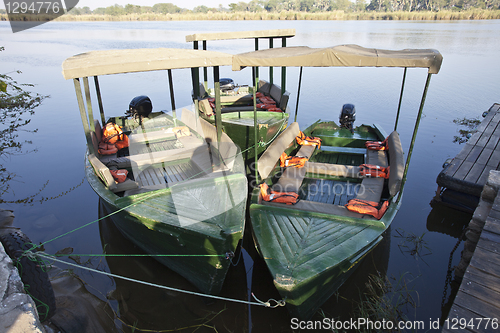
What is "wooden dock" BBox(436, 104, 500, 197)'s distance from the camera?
6031 millimetres

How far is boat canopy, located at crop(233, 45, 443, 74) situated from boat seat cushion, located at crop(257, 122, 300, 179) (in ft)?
5.84

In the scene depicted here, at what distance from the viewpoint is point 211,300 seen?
4.55 metres

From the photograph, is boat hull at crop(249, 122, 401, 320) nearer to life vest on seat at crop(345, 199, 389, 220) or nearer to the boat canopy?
life vest on seat at crop(345, 199, 389, 220)

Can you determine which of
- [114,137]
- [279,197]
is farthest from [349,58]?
[114,137]

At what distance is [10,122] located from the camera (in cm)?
1343

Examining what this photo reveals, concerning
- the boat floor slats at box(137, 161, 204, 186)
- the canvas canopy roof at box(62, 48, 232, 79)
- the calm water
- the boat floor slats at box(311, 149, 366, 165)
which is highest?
the canvas canopy roof at box(62, 48, 232, 79)

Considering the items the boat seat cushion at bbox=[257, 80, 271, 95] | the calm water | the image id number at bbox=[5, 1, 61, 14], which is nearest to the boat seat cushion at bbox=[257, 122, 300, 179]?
the calm water

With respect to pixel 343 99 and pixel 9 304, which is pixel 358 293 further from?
pixel 343 99

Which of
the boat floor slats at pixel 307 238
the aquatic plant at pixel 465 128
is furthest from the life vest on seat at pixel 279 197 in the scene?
the aquatic plant at pixel 465 128

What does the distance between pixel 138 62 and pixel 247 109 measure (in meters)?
5.54

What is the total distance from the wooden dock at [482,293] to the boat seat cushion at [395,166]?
4.73ft

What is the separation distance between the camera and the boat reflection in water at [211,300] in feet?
→ 14.1

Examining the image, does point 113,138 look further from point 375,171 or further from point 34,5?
point 34,5

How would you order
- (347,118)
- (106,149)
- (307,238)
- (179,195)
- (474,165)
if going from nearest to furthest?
(307,238) → (179,195) → (474,165) → (106,149) → (347,118)
